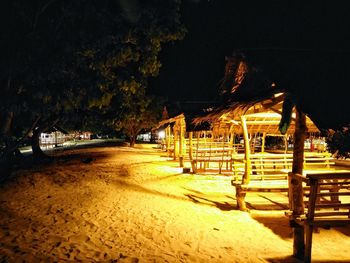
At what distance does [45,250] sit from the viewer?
512cm

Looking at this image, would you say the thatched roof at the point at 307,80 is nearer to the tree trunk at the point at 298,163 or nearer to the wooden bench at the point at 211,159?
the tree trunk at the point at 298,163

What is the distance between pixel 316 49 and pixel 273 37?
80 cm

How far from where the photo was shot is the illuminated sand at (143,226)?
511 centimetres

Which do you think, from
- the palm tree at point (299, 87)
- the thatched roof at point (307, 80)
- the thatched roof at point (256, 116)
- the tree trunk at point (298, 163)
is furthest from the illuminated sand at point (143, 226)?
the thatched roof at point (307, 80)

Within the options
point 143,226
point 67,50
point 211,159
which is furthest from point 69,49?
point 211,159

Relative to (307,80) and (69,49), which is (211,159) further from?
(307,80)

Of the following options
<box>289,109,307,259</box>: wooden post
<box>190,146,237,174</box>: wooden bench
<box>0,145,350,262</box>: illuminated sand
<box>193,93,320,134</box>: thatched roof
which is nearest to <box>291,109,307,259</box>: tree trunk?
<box>289,109,307,259</box>: wooden post

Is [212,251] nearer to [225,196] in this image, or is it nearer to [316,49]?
[316,49]

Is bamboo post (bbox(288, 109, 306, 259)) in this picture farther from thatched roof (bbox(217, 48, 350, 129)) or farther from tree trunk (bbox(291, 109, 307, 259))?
thatched roof (bbox(217, 48, 350, 129))

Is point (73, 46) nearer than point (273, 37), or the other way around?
point (273, 37)

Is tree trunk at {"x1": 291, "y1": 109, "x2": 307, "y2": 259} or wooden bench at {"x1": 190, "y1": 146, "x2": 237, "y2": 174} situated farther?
wooden bench at {"x1": 190, "y1": 146, "x2": 237, "y2": 174}

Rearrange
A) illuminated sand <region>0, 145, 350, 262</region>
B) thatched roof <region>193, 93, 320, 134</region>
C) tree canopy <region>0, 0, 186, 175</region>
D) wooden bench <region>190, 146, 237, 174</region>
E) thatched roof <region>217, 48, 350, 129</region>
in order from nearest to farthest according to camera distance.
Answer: thatched roof <region>217, 48, 350, 129</region>, illuminated sand <region>0, 145, 350, 262</region>, thatched roof <region>193, 93, 320, 134</region>, tree canopy <region>0, 0, 186, 175</region>, wooden bench <region>190, 146, 237, 174</region>

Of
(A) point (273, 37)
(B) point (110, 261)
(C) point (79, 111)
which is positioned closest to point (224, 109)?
(A) point (273, 37)

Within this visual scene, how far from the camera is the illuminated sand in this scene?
511 cm
